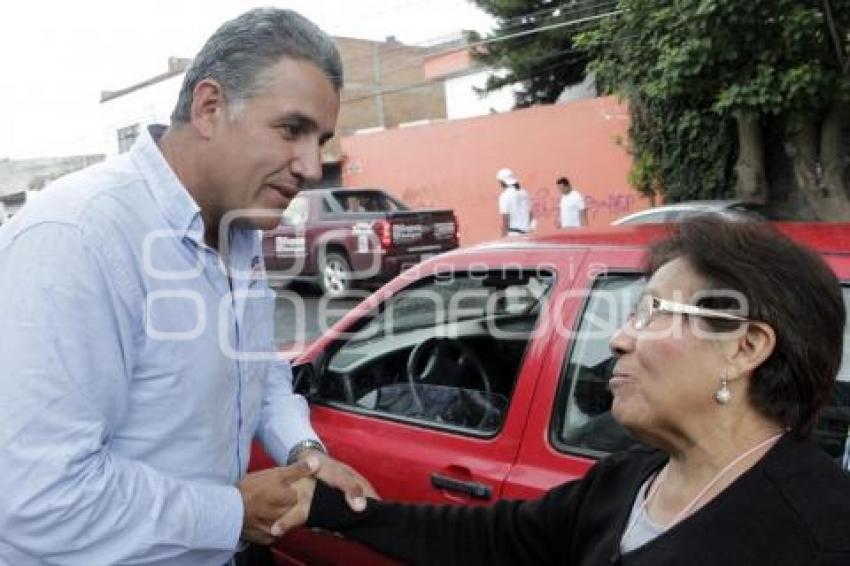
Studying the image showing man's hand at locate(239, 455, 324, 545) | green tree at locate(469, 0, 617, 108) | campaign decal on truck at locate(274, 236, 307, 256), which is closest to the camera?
man's hand at locate(239, 455, 324, 545)

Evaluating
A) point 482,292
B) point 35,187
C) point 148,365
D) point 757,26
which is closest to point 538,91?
point 757,26

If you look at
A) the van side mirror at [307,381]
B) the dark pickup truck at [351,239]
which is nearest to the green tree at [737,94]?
the dark pickup truck at [351,239]

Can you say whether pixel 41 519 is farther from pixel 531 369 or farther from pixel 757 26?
pixel 757 26

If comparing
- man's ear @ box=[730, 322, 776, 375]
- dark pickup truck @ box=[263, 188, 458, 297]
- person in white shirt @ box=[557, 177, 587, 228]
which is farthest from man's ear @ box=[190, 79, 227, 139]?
person in white shirt @ box=[557, 177, 587, 228]

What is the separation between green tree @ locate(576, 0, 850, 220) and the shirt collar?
8.64m

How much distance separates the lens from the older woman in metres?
1.30

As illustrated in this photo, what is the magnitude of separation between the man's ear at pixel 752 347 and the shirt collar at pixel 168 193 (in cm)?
106

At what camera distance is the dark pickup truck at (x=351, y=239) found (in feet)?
38.1

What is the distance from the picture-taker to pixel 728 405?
1441mm

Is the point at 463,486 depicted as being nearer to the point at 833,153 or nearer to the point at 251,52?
the point at 251,52

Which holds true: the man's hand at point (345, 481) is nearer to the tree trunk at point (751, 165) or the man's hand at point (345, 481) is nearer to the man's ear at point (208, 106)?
the man's ear at point (208, 106)

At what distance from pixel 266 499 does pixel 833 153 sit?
11096 mm

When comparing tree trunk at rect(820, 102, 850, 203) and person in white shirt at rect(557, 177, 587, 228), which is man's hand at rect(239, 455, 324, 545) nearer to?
tree trunk at rect(820, 102, 850, 203)

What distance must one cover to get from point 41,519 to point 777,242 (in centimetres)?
138
